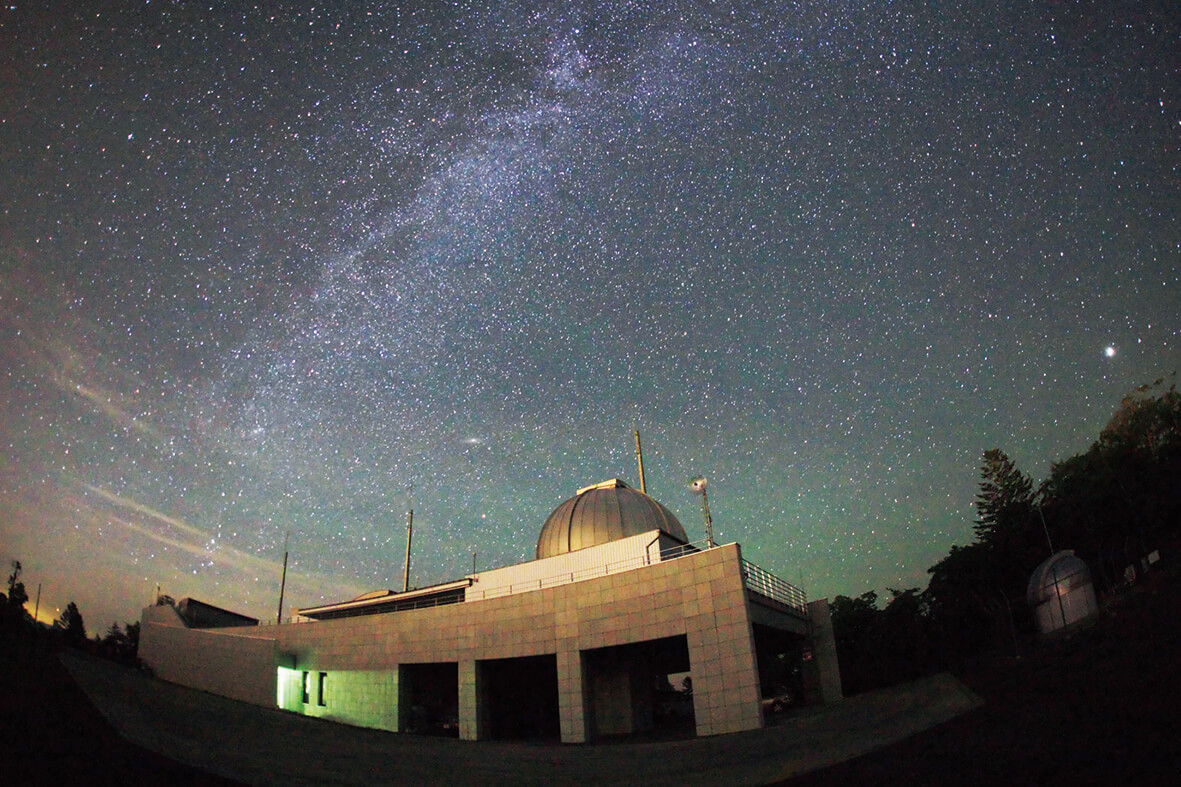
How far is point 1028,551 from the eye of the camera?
4953 cm

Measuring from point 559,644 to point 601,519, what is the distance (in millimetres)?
7855

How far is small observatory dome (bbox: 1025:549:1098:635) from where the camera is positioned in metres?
33.3

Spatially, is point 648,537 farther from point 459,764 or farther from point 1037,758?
point 1037,758

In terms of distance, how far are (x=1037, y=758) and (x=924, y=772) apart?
1.59 m

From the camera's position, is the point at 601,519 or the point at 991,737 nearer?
the point at 991,737

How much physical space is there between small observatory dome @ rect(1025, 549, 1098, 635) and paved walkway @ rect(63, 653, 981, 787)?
15.7 m

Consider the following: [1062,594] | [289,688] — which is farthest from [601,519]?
[1062,594]

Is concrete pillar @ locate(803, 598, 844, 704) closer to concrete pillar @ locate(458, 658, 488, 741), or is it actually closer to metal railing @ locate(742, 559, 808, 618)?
metal railing @ locate(742, 559, 808, 618)

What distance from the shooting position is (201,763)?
1250 centimetres

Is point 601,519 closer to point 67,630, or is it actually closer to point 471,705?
point 471,705

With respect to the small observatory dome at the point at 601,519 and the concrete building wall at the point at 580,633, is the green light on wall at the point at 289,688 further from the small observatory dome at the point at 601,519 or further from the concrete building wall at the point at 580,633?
the small observatory dome at the point at 601,519

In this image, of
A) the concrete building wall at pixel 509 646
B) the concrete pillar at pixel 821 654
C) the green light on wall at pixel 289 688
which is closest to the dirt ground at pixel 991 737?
the concrete building wall at pixel 509 646

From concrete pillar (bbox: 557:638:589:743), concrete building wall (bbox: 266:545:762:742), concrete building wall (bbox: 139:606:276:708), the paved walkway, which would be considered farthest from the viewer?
concrete building wall (bbox: 139:606:276:708)

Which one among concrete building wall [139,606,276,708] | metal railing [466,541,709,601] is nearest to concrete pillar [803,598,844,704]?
metal railing [466,541,709,601]
